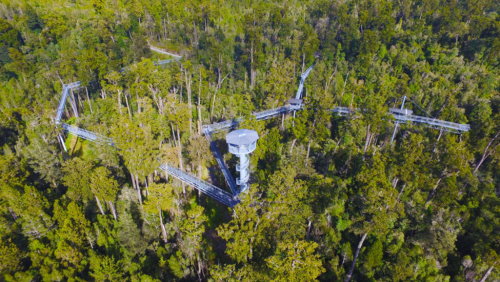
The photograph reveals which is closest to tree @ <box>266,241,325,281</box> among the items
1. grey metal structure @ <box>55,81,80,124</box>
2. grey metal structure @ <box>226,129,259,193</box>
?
grey metal structure @ <box>226,129,259,193</box>

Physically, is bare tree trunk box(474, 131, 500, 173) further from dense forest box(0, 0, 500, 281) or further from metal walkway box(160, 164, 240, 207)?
metal walkway box(160, 164, 240, 207)

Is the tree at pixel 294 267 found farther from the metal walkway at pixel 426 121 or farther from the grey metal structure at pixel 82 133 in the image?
the grey metal structure at pixel 82 133

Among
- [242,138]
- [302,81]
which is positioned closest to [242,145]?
[242,138]

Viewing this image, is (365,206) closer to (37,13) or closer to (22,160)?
(22,160)

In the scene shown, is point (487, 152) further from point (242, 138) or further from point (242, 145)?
point (242, 145)

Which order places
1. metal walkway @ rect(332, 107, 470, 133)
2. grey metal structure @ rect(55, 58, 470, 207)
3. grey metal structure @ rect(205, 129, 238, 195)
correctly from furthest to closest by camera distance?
metal walkway @ rect(332, 107, 470, 133) < grey metal structure @ rect(205, 129, 238, 195) < grey metal structure @ rect(55, 58, 470, 207)

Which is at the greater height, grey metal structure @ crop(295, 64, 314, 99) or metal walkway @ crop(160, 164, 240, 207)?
grey metal structure @ crop(295, 64, 314, 99)

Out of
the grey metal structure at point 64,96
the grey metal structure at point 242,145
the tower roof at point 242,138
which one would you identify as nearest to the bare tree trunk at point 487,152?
the grey metal structure at point 242,145

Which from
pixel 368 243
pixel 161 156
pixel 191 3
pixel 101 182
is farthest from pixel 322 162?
pixel 191 3
